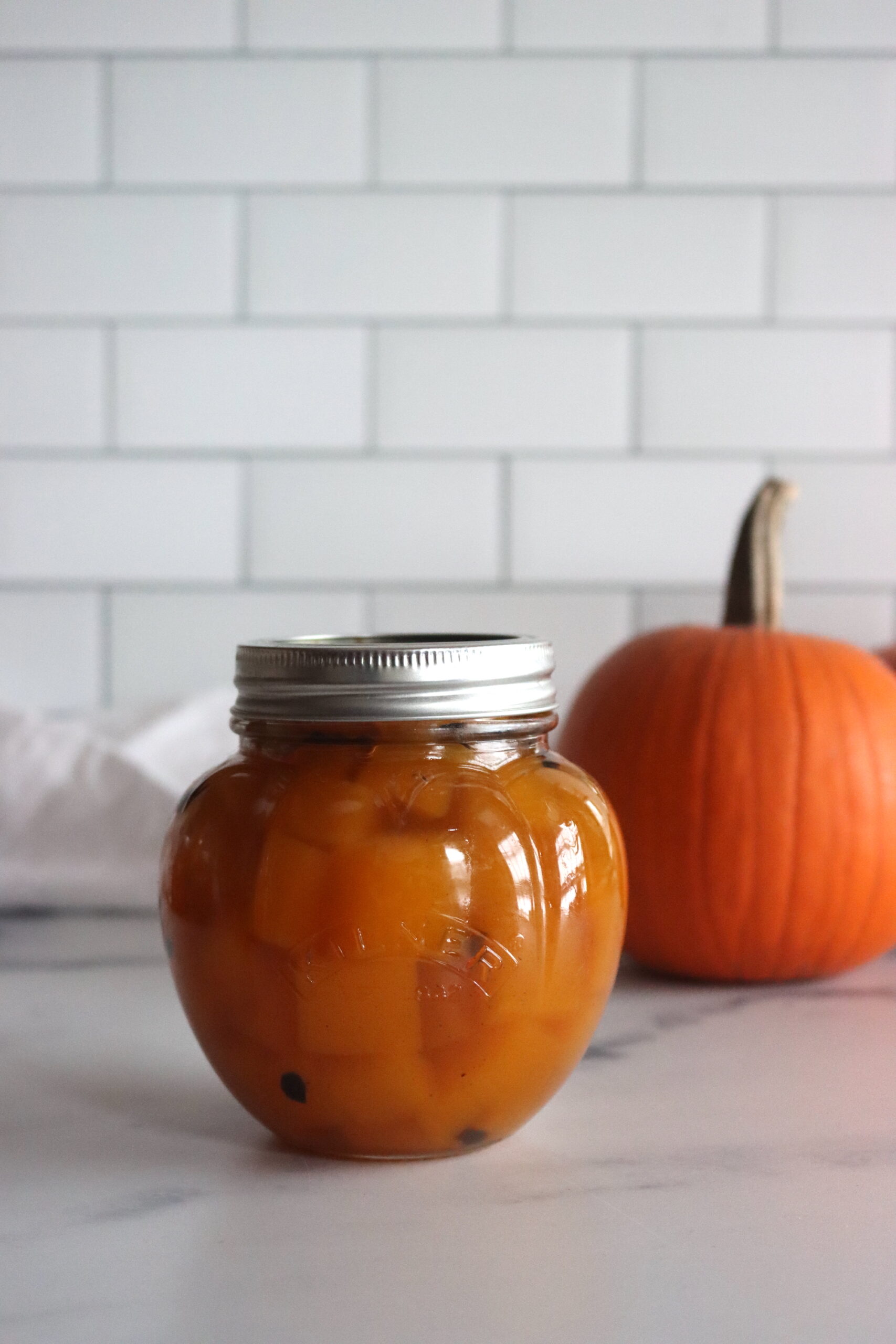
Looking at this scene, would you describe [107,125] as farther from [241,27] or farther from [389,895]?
[389,895]

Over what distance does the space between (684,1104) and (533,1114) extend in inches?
3.1

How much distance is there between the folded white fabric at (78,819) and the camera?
33.5 inches

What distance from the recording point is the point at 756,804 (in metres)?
0.67

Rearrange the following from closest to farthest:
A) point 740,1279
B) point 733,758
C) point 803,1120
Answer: point 740,1279, point 803,1120, point 733,758

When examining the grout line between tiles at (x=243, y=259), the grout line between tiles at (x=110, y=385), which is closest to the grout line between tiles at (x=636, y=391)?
the grout line between tiles at (x=243, y=259)

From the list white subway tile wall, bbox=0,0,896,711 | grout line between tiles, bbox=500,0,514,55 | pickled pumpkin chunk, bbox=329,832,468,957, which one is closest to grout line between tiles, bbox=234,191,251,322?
white subway tile wall, bbox=0,0,896,711

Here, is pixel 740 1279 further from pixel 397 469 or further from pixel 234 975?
pixel 397 469

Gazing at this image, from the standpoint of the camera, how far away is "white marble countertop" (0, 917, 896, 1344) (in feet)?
1.20

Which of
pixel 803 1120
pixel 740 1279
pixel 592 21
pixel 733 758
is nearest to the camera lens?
pixel 740 1279

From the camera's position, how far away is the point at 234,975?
1.42ft

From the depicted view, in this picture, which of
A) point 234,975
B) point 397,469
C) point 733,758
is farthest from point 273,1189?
point 397,469

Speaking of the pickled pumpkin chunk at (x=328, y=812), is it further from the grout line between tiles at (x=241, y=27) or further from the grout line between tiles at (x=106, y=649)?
the grout line between tiles at (x=241, y=27)

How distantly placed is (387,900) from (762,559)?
1.32ft

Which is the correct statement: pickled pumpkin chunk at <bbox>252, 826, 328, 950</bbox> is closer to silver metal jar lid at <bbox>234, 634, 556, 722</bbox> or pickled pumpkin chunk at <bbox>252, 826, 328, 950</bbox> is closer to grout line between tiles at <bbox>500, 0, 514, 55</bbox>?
silver metal jar lid at <bbox>234, 634, 556, 722</bbox>
